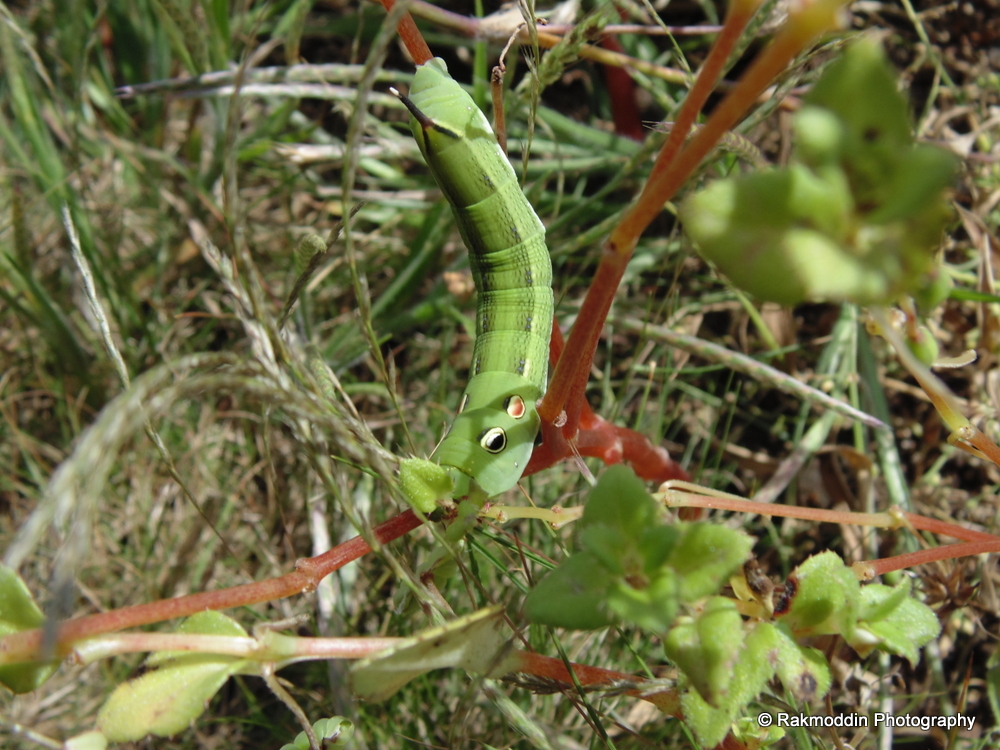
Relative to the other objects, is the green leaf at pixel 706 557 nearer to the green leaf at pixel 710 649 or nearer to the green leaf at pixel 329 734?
the green leaf at pixel 710 649

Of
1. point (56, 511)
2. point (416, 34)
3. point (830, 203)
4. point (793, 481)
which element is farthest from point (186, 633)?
point (793, 481)

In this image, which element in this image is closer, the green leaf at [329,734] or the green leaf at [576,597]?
the green leaf at [576,597]

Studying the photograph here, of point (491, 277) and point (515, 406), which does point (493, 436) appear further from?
point (491, 277)

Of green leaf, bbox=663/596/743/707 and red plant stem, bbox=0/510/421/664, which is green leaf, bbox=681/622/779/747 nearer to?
green leaf, bbox=663/596/743/707

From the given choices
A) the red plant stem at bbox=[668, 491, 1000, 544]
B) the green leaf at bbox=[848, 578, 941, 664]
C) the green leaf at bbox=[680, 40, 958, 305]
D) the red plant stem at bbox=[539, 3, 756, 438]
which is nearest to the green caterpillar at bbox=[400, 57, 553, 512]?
the red plant stem at bbox=[539, 3, 756, 438]

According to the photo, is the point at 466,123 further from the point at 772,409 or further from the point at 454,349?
the point at 772,409

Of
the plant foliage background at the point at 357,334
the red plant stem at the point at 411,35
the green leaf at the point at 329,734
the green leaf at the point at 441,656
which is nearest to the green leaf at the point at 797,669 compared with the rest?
the green leaf at the point at 441,656

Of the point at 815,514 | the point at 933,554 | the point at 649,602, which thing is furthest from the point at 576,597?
the point at 933,554
